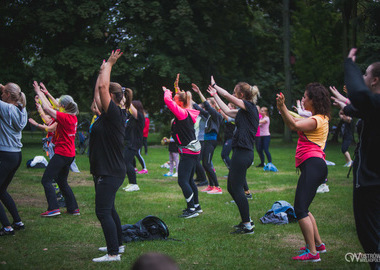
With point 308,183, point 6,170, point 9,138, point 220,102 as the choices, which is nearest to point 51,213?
point 6,170

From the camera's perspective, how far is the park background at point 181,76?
5.97m

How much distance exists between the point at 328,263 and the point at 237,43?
26.9 meters

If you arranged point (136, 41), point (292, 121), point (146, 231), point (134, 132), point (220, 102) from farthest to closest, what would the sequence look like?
1. point (136, 41)
2. point (134, 132)
3. point (220, 102)
4. point (146, 231)
5. point (292, 121)

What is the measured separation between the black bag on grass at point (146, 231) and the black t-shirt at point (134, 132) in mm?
4770

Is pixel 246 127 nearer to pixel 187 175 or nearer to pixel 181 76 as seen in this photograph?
pixel 187 175

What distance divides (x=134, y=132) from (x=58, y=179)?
3648mm

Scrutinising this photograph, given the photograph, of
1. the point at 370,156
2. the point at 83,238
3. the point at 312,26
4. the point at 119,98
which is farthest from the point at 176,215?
the point at 312,26

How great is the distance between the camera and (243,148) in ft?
22.2

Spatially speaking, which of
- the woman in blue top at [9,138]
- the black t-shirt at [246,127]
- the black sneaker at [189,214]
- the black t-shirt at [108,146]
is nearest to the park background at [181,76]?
the black sneaker at [189,214]

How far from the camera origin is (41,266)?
5125 mm

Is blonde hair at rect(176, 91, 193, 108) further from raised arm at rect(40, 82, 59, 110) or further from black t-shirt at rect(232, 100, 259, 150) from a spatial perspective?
raised arm at rect(40, 82, 59, 110)

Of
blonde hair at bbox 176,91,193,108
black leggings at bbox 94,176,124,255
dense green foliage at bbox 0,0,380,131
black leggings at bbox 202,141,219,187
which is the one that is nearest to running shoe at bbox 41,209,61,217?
black leggings at bbox 94,176,124,255

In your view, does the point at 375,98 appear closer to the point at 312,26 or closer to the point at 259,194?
the point at 259,194

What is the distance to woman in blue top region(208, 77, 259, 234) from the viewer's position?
665 cm
